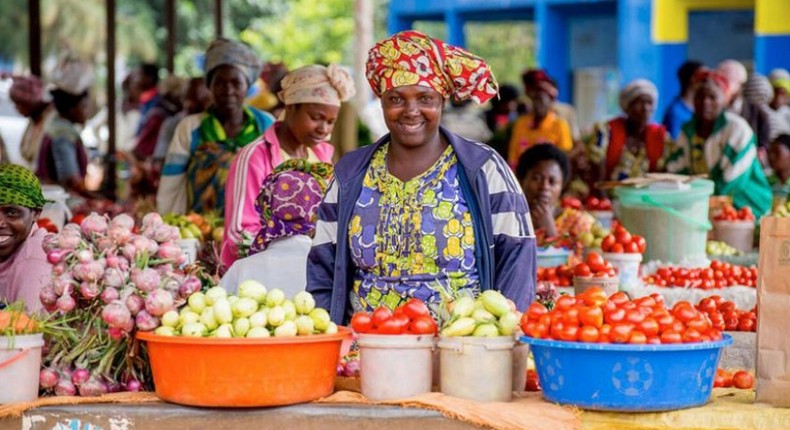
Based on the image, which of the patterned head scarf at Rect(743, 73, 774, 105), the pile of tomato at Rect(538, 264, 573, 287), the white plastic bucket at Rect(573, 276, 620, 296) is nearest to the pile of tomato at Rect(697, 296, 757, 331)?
the white plastic bucket at Rect(573, 276, 620, 296)

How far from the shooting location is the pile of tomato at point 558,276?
6.16 metres

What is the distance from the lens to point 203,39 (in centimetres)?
3070

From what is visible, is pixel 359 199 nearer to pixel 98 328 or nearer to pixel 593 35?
pixel 98 328

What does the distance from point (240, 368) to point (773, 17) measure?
1332 cm

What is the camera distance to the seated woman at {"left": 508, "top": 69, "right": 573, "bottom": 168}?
1131 cm

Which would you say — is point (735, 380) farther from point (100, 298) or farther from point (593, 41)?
point (593, 41)

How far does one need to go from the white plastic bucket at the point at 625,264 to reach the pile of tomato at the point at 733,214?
183 cm

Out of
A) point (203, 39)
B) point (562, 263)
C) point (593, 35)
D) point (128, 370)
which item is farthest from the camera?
point (203, 39)

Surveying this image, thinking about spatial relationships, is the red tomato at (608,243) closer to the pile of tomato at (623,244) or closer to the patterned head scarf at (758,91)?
the pile of tomato at (623,244)

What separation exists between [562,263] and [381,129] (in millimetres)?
9530

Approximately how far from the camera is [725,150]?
8.20 meters

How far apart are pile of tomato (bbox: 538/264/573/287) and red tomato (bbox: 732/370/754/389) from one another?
2591 mm

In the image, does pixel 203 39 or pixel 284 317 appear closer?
pixel 284 317

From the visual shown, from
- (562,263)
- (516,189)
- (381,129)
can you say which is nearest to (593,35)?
(381,129)
